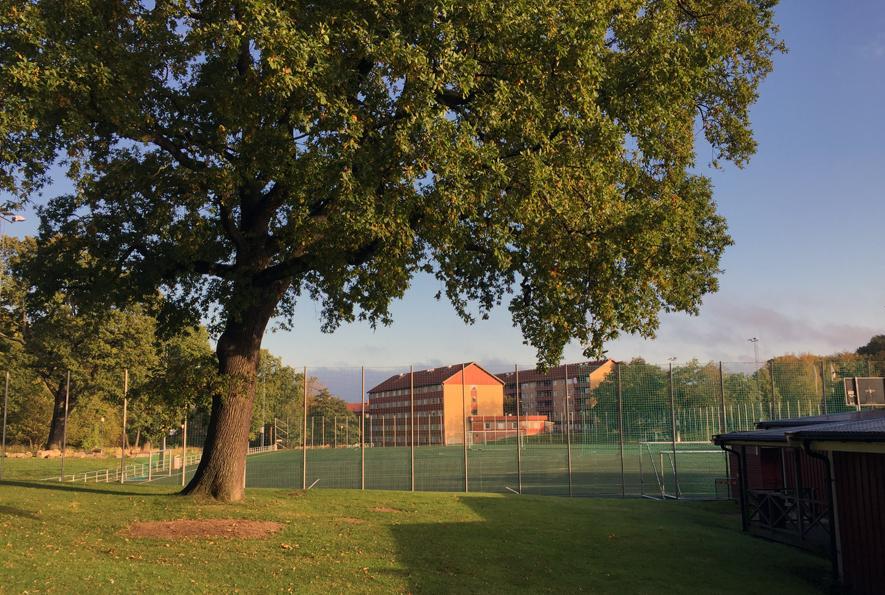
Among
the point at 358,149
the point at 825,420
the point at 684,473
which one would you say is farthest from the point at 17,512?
the point at 684,473

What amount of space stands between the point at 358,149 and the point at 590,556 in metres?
8.91

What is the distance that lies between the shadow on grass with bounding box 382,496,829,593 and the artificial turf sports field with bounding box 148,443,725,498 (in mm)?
7417

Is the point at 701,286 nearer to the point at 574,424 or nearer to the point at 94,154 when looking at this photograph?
the point at 574,424

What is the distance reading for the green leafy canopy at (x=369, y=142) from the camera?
1275 centimetres

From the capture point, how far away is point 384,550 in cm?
1253

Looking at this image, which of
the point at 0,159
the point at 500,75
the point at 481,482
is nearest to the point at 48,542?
the point at 0,159

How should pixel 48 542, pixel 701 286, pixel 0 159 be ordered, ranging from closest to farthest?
pixel 48 542
pixel 0 159
pixel 701 286

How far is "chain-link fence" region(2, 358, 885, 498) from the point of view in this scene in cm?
2548

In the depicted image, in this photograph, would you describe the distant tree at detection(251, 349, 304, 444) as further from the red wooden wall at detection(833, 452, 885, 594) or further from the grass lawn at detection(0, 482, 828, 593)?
the red wooden wall at detection(833, 452, 885, 594)

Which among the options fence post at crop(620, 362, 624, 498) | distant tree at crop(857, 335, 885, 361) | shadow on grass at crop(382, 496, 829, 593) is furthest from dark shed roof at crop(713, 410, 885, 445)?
distant tree at crop(857, 335, 885, 361)

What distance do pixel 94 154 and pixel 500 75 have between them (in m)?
11.0

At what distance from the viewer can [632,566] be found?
1275 cm

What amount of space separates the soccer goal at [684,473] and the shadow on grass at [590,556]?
5804mm

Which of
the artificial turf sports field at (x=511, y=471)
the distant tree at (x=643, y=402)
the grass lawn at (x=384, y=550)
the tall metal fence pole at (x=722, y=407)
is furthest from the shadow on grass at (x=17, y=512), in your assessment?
the tall metal fence pole at (x=722, y=407)
